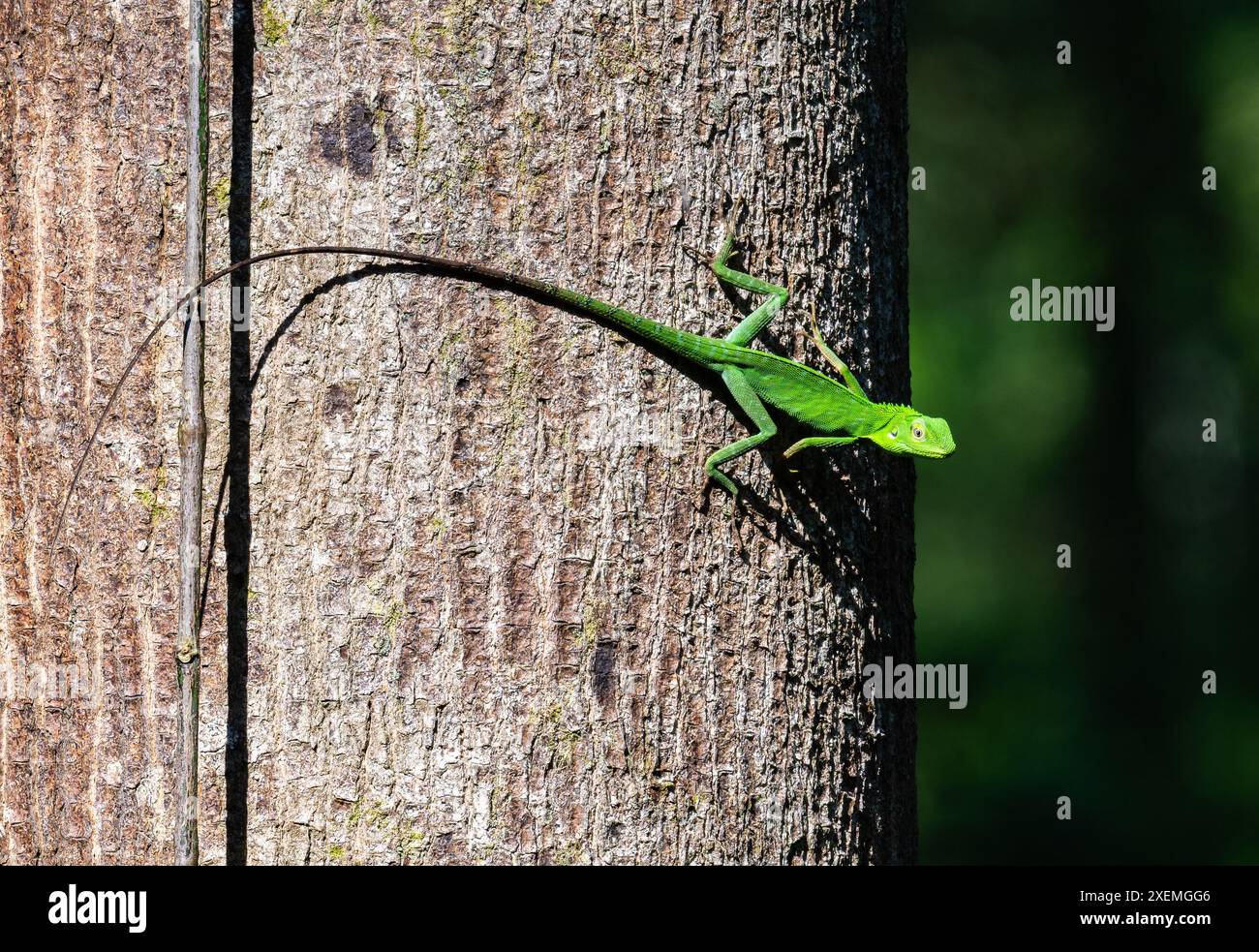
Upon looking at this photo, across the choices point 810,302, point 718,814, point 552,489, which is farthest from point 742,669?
point 810,302

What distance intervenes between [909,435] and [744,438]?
54 centimetres

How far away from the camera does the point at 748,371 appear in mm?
2379

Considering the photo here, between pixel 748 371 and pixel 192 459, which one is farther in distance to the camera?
pixel 748 371

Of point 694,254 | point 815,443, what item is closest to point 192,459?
point 694,254

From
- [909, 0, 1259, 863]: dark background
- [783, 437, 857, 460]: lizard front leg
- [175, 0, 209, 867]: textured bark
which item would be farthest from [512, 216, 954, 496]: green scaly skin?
[909, 0, 1259, 863]: dark background

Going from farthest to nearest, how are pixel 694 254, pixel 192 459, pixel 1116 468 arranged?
pixel 1116 468 → pixel 694 254 → pixel 192 459

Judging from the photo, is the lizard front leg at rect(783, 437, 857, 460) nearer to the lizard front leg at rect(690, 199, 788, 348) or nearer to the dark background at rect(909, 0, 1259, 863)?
the lizard front leg at rect(690, 199, 788, 348)

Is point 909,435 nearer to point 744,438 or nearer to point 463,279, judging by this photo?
point 744,438

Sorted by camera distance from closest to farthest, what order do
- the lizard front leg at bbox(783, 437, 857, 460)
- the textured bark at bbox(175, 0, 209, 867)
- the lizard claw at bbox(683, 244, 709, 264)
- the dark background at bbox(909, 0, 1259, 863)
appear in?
the textured bark at bbox(175, 0, 209, 867) < the lizard claw at bbox(683, 244, 709, 264) < the lizard front leg at bbox(783, 437, 857, 460) < the dark background at bbox(909, 0, 1259, 863)

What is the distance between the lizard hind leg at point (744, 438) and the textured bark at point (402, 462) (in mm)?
42

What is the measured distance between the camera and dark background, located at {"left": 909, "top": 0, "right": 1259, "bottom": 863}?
48.8 feet

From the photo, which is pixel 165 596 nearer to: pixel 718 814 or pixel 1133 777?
pixel 718 814

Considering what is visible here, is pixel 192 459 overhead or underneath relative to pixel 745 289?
underneath

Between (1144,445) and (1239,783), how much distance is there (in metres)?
4.59
